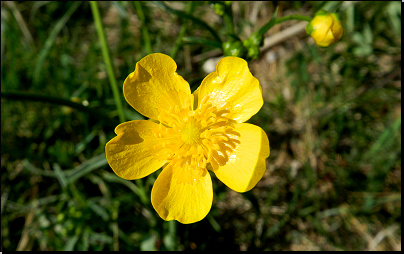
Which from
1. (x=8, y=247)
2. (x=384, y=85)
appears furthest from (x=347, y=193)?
(x=8, y=247)

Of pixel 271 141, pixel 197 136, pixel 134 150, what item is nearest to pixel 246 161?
pixel 197 136

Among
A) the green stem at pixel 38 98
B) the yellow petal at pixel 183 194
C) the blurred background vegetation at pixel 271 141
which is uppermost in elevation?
the green stem at pixel 38 98

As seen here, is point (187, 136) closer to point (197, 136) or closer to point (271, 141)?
point (197, 136)

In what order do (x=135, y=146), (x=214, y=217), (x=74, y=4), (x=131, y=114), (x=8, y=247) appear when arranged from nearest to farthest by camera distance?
(x=135, y=146) < (x=131, y=114) < (x=8, y=247) < (x=214, y=217) < (x=74, y=4)

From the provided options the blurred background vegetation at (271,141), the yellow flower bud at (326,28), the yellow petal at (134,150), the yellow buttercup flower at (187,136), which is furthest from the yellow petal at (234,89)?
the blurred background vegetation at (271,141)

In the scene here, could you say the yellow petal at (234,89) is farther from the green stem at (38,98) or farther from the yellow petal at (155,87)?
the green stem at (38,98)

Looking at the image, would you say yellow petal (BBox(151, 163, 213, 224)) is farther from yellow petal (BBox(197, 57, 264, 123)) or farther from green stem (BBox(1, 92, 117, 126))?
green stem (BBox(1, 92, 117, 126))

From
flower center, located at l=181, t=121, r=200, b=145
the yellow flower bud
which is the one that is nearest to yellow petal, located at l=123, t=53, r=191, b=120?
flower center, located at l=181, t=121, r=200, b=145

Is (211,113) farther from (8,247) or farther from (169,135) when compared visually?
(8,247)
